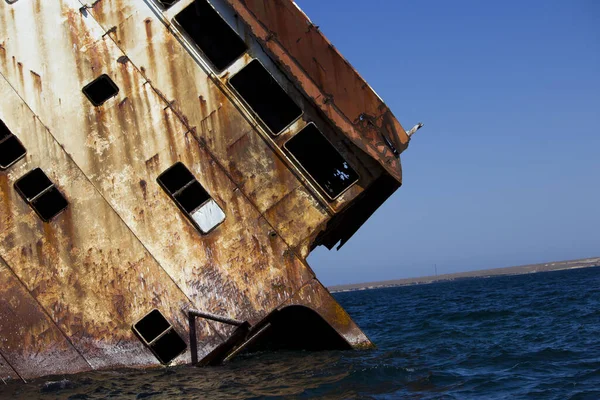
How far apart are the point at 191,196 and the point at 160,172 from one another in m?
0.61

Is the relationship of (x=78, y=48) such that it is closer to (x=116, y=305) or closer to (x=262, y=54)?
(x=262, y=54)

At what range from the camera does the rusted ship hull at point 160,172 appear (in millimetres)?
9523

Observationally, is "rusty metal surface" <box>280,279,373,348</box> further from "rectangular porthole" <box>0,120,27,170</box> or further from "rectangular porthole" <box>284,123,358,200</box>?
"rectangular porthole" <box>0,120,27,170</box>

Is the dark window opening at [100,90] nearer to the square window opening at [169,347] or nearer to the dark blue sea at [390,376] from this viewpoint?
the square window opening at [169,347]

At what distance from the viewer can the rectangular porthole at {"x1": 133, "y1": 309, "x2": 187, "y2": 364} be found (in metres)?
9.48

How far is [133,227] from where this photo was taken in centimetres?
971

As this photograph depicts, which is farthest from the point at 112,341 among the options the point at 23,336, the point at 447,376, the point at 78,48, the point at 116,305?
the point at 447,376

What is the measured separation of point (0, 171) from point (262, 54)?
4181 mm

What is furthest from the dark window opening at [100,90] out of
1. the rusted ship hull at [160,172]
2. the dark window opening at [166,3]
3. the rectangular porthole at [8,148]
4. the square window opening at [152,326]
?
the square window opening at [152,326]

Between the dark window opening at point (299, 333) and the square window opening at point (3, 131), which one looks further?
the dark window opening at point (299, 333)

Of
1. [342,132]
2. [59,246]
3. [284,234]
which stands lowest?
[284,234]

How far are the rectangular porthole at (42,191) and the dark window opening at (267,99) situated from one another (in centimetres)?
310

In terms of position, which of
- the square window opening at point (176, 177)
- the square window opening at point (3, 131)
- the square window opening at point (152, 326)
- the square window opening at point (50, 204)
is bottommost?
the square window opening at point (152, 326)

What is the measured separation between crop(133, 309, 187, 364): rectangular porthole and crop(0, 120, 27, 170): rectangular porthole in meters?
2.99
